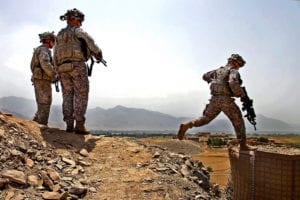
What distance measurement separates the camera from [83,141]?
21.0ft

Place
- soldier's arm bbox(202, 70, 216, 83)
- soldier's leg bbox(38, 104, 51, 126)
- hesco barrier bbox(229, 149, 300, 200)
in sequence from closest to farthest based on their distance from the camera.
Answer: hesco barrier bbox(229, 149, 300, 200) → soldier's arm bbox(202, 70, 216, 83) → soldier's leg bbox(38, 104, 51, 126)

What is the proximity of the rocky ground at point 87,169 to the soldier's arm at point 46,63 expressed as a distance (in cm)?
163

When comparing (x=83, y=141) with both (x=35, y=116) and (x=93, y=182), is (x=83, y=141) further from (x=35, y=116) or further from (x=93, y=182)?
(x=35, y=116)

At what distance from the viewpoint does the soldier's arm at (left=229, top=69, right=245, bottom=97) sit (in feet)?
24.1

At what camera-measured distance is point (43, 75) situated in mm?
8312

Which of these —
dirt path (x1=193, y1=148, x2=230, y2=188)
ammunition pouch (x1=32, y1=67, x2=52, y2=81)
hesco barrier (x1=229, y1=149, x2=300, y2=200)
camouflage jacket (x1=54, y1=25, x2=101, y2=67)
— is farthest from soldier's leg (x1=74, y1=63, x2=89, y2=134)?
dirt path (x1=193, y1=148, x2=230, y2=188)

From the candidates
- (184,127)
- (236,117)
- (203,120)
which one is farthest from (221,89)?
(184,127)

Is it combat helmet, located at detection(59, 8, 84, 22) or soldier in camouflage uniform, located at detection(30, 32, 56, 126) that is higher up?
combat helmet, located at detection(59, 8, 84, 22)

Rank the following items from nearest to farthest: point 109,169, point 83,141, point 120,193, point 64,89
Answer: point 120,193
point 109,169
point 83,141
point 64,89

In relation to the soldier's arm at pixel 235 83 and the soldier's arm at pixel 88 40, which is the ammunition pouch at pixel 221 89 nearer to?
the soldier's arm at pixel 235 83

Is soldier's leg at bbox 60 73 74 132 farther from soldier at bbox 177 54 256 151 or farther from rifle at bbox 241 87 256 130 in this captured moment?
rifle at bbox 241 87 256 130

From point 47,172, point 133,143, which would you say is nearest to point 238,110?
point 133,143

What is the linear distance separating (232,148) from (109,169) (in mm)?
2956

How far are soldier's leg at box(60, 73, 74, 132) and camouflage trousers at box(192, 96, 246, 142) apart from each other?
8.17ft
